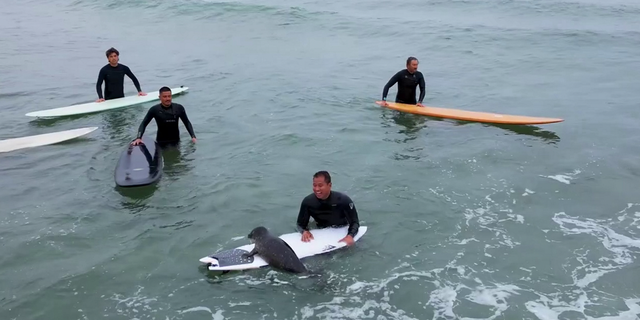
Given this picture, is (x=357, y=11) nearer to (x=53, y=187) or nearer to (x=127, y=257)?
(x=53, y=187)

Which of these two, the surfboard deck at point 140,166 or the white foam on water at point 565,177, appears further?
the white foam on water at point 565,177

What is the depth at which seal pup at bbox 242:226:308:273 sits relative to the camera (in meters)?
6.16

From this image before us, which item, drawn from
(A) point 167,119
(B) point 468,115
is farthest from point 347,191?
(B) point 468,115

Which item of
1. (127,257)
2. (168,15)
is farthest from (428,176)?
(168,15)

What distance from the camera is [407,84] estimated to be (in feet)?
41.5

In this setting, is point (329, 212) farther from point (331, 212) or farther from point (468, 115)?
Result: point (468, 115)

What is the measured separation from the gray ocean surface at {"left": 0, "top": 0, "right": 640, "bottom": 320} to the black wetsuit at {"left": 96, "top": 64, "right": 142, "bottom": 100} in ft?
2.03

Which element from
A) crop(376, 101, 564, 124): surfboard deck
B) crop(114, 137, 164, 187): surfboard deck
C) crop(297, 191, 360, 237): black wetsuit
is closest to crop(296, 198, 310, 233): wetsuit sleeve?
crop(297, 191, 360, 237): black wetsuit

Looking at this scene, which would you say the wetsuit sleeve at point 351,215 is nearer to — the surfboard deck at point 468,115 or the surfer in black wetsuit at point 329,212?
the surfer in black wetsuit at point 329,212

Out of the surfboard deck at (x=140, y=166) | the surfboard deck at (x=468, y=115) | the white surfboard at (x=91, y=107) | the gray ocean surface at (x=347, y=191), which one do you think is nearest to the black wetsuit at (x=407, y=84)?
the surfboard deck at (x=468, y=115)

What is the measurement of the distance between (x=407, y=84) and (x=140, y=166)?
626cm

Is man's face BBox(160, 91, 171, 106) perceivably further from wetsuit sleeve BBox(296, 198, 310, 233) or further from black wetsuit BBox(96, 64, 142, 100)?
wetsuit sleeve BBox(296, 198, 310, 233)

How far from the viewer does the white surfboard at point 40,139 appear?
1060 cm

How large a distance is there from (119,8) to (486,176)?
2858 centimetres
